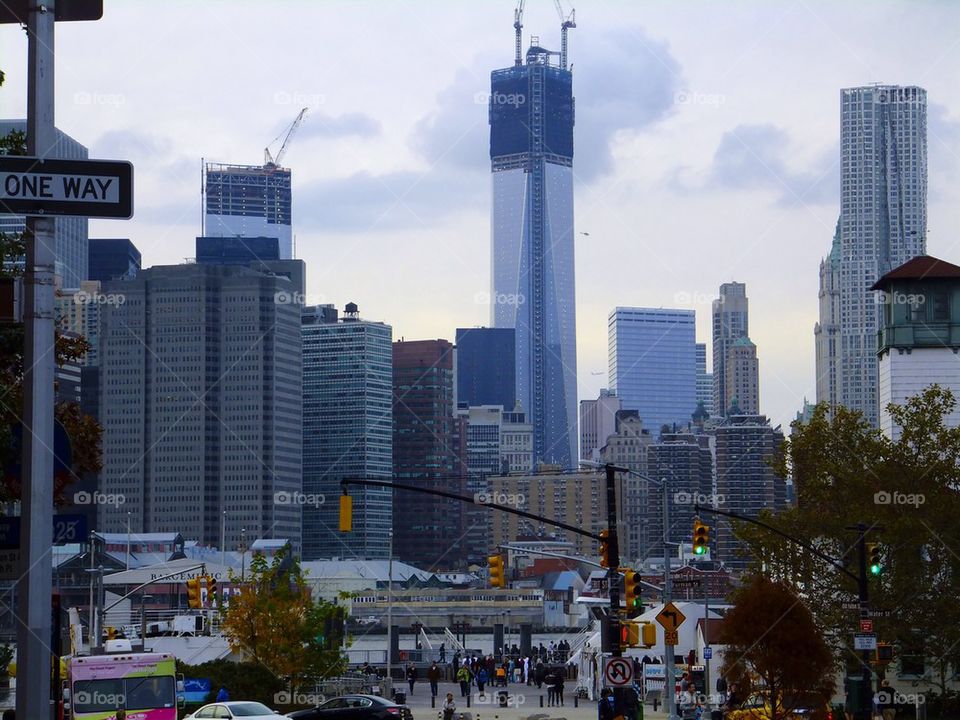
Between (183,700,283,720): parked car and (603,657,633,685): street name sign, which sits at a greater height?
(603,657,633,685): street name sign

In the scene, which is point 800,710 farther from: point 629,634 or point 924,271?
point 924,271

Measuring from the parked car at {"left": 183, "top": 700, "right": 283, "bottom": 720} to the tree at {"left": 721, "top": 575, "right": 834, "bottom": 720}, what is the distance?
11981 mm

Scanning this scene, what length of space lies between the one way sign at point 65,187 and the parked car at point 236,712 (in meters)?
23.4

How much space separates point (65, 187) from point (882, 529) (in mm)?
46635

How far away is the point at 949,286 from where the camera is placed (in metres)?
97.4

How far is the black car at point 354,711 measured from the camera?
41.5 meters

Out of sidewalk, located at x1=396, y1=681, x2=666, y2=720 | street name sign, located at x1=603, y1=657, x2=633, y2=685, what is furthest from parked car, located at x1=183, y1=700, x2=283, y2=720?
sidewalk, located at x1=396, y1=681, x2=666, y2=720

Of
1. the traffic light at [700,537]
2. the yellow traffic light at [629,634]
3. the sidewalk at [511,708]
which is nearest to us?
the yellow traffic light at [629,634]

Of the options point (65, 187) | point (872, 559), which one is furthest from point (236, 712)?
point (65, 187)

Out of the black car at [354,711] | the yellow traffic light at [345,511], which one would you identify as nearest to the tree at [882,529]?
the black car at [354,711]

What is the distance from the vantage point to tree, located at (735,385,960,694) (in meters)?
56.4

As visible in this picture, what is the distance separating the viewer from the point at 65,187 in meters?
11.2

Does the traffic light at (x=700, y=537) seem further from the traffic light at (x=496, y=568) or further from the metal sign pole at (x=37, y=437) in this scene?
the metal sign pole at (x=37, y=437)

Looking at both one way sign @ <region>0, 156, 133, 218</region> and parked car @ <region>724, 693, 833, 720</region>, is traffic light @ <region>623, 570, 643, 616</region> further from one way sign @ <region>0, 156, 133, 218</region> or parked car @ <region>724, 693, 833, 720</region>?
one way sign @ <region>0, 156, 133, 218</region>
